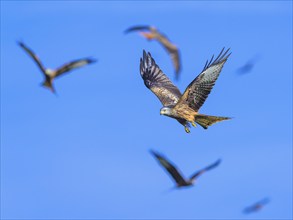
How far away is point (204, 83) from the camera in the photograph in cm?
1962

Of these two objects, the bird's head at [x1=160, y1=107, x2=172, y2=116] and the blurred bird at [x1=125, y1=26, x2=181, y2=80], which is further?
the bird's head at [x1=160, y1=107, x2=172, y2=116]

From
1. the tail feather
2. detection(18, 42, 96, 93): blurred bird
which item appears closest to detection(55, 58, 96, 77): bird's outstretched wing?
detection(18, 42, 96, 93): blurred bird

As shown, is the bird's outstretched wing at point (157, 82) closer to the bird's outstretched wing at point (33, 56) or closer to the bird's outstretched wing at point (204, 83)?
the bird's outstretched wing at point (204, 83)

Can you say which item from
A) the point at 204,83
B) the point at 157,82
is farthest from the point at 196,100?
the point at 157,82

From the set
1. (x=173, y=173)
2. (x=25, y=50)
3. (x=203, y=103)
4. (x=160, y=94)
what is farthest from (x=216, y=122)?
(x=25, y=50)

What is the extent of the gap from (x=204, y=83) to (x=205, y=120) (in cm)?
93

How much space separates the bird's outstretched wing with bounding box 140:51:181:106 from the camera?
22625mm

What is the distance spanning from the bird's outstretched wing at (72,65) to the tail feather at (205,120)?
163 inches

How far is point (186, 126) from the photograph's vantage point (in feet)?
68.9

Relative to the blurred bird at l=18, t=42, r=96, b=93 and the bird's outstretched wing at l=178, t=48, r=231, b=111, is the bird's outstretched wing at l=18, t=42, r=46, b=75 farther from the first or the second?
the bird's outstretched wing at l=178, t=48, r=231, b=111

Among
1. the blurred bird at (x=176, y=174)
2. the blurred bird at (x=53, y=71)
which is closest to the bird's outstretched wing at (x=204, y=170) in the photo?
the blurred bird at (x=176, y=174)

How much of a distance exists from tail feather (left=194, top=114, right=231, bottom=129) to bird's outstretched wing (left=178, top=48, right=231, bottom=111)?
Result: 0.30 meters

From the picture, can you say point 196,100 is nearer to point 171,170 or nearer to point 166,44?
point 166,44

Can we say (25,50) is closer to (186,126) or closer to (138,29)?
(138,29)
